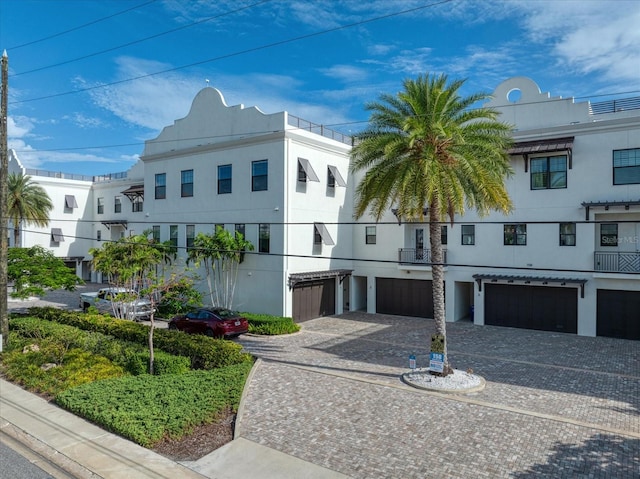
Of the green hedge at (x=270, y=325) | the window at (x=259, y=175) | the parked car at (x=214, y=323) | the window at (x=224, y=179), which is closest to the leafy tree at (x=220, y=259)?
the window at (x=259, y=175)

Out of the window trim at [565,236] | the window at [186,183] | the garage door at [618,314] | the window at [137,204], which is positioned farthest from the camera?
the window at [137,204]

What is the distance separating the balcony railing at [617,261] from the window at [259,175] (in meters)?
16.3

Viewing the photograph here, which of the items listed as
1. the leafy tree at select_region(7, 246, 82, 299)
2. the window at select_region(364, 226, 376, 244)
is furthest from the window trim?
the leafy tree at select_region(7, 246, 82, 299)

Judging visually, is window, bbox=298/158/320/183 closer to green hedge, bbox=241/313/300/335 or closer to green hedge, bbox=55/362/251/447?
green hedge, bbox=241/313/300/335

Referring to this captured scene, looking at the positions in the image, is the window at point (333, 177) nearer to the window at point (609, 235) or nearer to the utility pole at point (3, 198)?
the window at point (609, 235)

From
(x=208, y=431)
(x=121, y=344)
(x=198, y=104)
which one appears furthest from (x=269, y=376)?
(x=198, y=104)

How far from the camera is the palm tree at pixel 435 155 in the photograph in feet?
45.2

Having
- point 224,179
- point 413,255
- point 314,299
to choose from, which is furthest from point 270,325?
point 413,255

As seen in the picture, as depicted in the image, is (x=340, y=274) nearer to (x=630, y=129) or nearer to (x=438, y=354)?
(x=438, y=354)

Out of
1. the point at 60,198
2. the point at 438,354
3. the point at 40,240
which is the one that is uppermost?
the point at 60,198

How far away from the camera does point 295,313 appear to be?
24.3m

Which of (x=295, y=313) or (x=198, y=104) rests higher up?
(x=198, y=104)

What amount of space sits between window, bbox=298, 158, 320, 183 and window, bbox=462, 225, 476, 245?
8493mm

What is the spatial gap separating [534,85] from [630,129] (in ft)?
15.4
